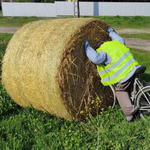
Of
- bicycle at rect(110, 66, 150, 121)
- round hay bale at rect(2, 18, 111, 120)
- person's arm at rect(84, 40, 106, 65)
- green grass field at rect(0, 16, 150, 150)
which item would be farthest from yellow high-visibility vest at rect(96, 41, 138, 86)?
green grass field at rect(0, 16, 150, 150)

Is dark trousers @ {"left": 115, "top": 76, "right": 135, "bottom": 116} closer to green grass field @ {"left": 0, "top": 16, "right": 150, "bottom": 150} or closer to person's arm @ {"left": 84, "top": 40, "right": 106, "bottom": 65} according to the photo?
green grass field @ {"left": 0, "top": 16, "right": 150, "bottom": 150}

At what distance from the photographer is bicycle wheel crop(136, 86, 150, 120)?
171 inches

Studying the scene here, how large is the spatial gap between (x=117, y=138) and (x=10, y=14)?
27.3m

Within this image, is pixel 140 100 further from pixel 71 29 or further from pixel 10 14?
pixel 10 14

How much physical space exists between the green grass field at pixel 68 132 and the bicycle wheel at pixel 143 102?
0.21m

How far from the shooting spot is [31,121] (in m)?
4.43

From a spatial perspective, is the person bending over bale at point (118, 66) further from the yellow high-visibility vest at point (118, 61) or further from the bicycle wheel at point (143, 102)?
the bicycle wheel at point (143, 102)

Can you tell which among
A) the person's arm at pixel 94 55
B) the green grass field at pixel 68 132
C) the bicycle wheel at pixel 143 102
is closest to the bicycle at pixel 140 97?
the bicycle wheel at pixel 143 102

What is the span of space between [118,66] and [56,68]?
1011 millimetres

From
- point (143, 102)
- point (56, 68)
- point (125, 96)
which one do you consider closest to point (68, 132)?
point (56, 68)

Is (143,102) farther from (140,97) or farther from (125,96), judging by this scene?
(125,96)

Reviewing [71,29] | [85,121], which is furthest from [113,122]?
[71,29]

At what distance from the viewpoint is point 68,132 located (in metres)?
4.13

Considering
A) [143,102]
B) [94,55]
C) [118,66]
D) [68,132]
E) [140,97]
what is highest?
[94,55]
